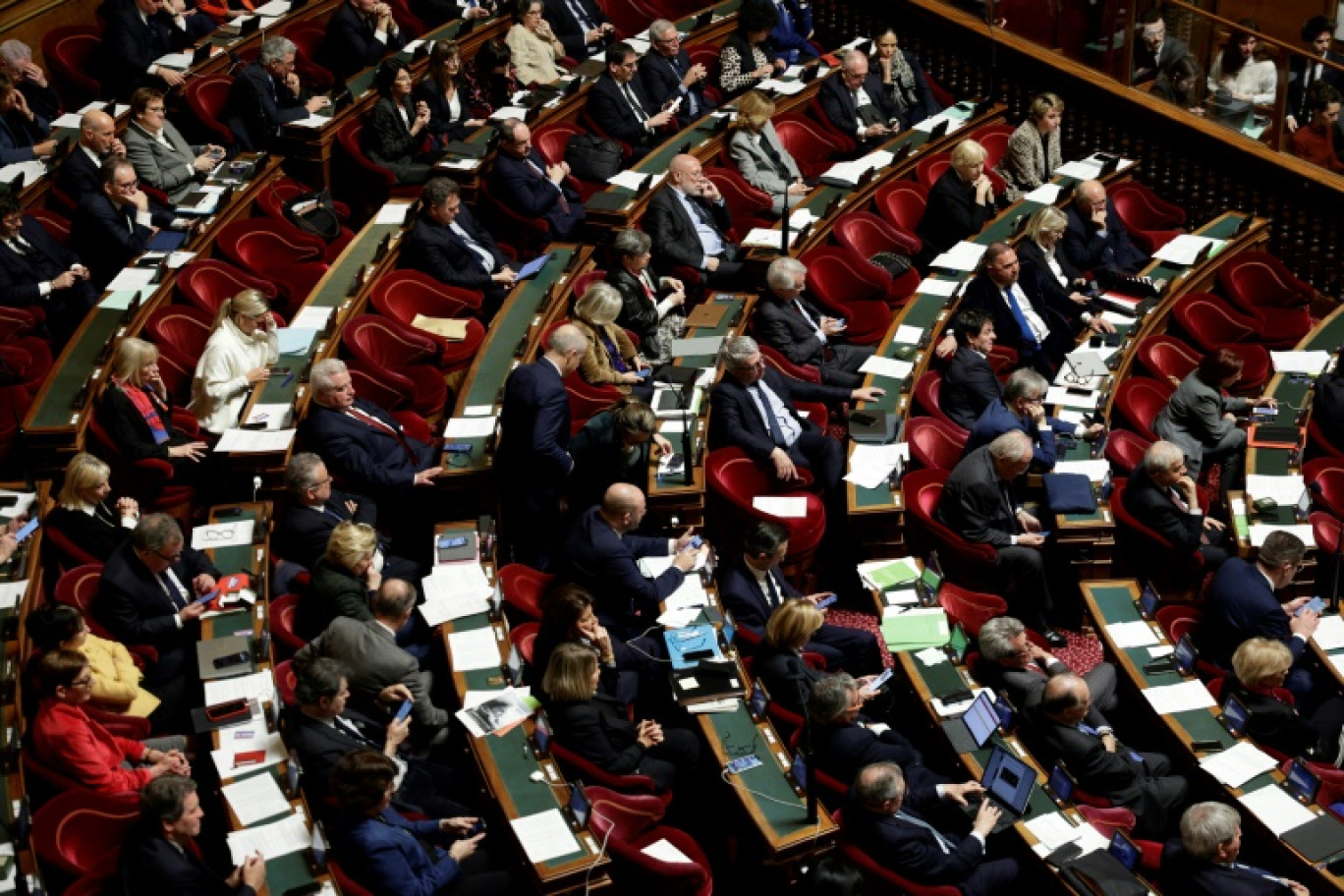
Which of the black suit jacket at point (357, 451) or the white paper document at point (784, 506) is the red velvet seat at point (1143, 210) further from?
the black suit jacket at point (357, 451)

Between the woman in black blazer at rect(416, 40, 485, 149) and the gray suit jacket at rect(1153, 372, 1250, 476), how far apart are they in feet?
15.7

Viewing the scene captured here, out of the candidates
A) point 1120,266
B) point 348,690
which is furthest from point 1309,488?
point 348,690

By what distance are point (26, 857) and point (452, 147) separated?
568 cm

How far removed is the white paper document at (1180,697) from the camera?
6.80 metres

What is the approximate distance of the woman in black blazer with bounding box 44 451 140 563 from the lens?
23.5 feet

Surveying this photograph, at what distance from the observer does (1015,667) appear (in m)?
6.86

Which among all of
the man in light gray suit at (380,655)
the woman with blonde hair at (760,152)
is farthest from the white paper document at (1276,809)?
the woman with blonde hair at (760,152)

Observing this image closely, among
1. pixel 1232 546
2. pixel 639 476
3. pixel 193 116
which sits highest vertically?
pixel 193 116

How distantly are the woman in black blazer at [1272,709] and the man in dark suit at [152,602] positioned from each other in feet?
13.6

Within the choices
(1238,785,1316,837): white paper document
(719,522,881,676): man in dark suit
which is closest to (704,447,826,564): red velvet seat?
(719,522,881,676): man in dark suit

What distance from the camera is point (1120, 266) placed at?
33.7 ft

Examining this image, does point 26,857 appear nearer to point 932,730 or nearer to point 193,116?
point 932,730

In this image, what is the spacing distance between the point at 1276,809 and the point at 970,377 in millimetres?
3004

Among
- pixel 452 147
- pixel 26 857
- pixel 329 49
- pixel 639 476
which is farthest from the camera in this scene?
pixel 329 49
